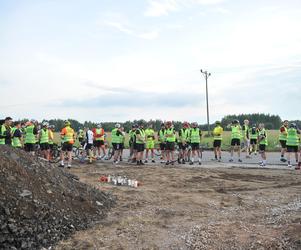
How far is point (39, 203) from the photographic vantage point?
315 inches

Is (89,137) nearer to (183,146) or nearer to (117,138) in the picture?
→ (117,138)

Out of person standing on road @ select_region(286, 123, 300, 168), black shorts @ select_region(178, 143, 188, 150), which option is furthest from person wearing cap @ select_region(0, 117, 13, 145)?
person standing on road @ select_region(286, 123, 300, 168)

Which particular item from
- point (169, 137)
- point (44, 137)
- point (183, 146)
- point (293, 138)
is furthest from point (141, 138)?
point (293, 138)

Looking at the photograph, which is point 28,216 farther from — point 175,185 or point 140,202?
point 175,185

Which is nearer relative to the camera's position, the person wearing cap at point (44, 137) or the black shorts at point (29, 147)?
the black shorts at point (29, 147)

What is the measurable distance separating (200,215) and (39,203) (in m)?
3.51

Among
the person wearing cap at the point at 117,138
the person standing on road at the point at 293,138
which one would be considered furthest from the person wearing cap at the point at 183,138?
the person standing on road at the point at 293,138

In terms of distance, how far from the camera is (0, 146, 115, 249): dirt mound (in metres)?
7.06

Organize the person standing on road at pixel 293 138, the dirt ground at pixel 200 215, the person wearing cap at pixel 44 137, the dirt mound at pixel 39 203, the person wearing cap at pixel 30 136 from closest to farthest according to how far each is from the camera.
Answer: the dirt mound at pixel 39 203 → the dirt ground at pixel 200 215 → the person wearing cap at pixel 30 136 → the person standing on road at pixel 293 138 → the person wearing cap at pixel 44 137

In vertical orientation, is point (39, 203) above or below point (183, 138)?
below

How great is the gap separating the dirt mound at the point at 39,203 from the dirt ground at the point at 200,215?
1.11ft

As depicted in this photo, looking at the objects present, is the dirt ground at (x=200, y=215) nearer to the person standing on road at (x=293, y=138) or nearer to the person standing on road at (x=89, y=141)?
the person standing on road at (x=293, y=138)

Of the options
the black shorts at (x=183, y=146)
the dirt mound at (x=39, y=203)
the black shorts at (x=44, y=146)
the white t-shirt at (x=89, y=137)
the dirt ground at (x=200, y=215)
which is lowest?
the dirt ground at (x=200, y=215)

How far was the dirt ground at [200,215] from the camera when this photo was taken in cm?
741
